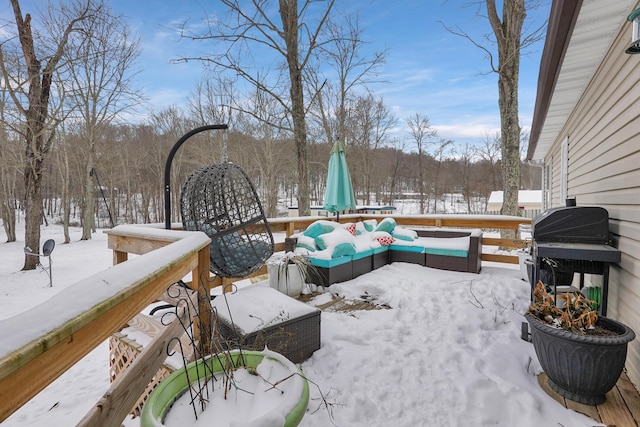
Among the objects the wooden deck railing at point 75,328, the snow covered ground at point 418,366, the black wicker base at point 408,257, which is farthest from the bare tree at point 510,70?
the wooden deck railing at point 75,328

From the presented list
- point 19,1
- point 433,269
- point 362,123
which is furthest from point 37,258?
point 362,123

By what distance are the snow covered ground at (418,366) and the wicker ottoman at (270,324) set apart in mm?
155

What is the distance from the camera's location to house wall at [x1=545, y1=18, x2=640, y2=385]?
2049 mm

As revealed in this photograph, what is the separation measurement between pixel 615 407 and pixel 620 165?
5.32 feet

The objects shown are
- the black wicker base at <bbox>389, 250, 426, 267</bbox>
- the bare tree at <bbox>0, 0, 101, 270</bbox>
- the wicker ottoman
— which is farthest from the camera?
the bare tree at <bbox>0, 0, 101, 270</bbox>

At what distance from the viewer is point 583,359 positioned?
1.68 m

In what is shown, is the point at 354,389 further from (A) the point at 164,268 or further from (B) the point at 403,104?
(B) the point at 403,104

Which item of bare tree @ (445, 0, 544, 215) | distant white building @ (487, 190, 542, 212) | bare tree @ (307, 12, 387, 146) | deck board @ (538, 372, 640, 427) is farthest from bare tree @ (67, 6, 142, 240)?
distant white building @ (487, 190, 542, 212)

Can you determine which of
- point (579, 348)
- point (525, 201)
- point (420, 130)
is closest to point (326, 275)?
point (579, 348)

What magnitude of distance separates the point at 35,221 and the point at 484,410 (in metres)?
10.5

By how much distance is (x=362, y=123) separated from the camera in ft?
54.9

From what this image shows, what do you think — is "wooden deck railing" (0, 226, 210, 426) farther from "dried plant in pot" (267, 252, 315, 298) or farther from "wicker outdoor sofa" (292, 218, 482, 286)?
"wicker outdoor sofa" (292, 218, 482, 286)

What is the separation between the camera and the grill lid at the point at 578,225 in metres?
2.40

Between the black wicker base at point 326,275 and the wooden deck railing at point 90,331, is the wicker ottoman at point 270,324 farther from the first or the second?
the black wicker base at point 326,275
